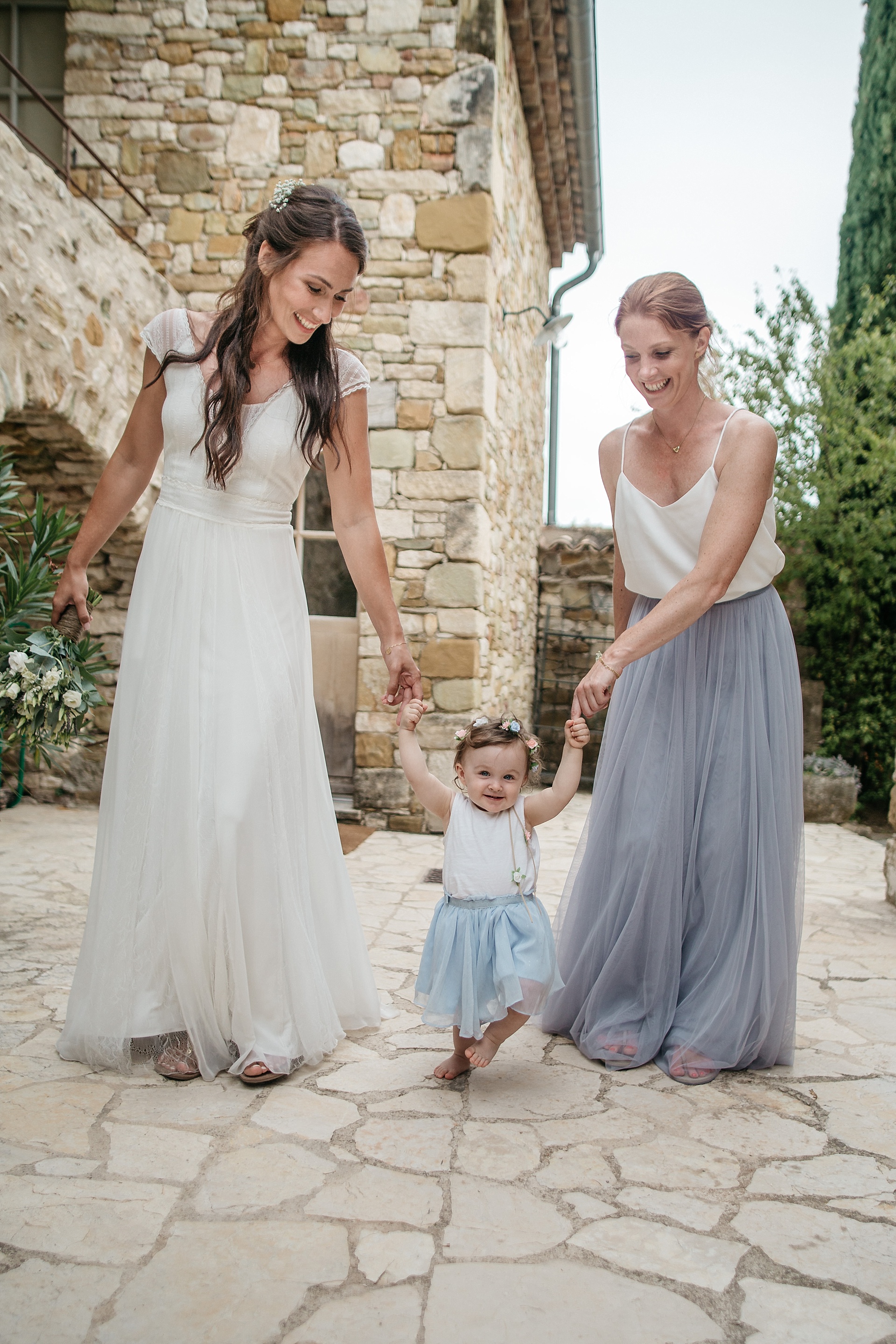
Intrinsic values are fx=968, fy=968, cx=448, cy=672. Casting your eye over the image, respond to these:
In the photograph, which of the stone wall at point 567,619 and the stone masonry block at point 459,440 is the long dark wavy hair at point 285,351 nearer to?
the stone masonry block at point 459,440

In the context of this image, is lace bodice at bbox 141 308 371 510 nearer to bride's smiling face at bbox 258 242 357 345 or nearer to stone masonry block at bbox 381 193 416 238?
bride's smiling face at bbox 258 242 357 345

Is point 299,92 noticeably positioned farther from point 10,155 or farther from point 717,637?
point 717,637

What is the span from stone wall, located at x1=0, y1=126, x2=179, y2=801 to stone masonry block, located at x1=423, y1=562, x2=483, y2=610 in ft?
5.48

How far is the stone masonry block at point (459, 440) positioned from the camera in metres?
5.73

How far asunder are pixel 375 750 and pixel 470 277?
2.87 metres

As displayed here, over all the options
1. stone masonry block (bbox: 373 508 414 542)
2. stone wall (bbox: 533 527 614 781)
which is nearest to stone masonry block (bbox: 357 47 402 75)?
stone masonry block (bbox: 373 508 414 542)

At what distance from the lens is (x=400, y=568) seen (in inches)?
228

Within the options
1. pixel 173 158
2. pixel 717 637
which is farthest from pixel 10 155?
pixel 717 637

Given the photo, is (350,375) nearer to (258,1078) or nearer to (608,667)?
(608,667)

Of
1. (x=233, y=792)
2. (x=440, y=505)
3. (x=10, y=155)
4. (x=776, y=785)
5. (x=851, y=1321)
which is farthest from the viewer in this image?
(x=440, y=505)

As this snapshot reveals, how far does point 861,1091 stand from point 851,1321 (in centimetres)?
92

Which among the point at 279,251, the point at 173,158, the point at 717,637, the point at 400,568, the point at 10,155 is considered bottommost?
the point at 717,637

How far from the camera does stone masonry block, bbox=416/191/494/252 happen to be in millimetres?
5707

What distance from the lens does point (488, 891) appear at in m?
2.02
